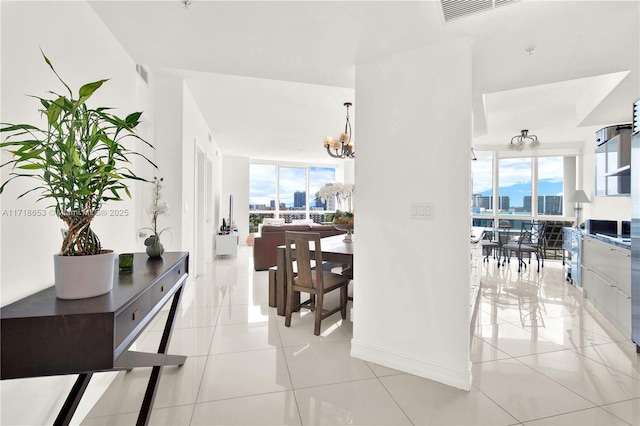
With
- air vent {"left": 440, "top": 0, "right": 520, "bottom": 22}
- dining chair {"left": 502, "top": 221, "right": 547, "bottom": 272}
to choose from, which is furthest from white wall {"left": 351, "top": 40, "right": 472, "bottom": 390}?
dining chair {"left": 502, "top": 221, "right": 547, "bottom": 272}

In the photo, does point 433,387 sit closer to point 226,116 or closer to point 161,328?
point 161,328

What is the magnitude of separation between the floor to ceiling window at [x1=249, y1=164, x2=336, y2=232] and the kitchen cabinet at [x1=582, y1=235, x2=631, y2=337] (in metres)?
6.63

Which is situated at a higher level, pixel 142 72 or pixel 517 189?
pixel 142 72

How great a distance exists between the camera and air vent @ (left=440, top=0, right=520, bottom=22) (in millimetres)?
1741

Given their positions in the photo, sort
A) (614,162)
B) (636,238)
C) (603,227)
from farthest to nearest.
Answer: (603,227)
(614,162)
(636,238)

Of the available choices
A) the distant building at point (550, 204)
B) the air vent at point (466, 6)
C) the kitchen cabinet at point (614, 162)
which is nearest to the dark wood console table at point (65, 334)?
the air vent at point (466, 6)

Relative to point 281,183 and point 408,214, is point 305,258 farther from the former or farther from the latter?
point 281,183

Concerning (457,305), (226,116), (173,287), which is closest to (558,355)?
(457,305)

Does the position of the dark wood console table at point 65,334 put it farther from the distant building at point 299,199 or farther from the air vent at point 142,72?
the distant building at point 299,199

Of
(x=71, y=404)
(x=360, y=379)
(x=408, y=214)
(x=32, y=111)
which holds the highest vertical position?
(x=32, y=111)

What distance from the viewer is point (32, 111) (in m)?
1.39

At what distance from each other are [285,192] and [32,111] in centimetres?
881

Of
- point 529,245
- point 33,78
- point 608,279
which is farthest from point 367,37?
point 529,245

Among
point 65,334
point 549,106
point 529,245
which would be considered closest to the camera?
point 65,334
